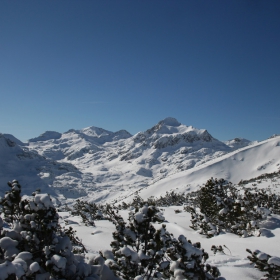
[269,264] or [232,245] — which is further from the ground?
[269,264]

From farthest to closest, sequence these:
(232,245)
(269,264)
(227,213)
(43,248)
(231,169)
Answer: (231,169) < (227,213) < (232,245) < (269,264) < (43,248)

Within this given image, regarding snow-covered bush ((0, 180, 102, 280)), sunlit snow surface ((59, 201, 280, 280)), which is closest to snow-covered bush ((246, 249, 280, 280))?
sunlit snow surface ((59, 201, 280, 280))

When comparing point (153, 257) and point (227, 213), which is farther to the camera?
point (227, 213)

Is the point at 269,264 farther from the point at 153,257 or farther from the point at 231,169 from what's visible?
the point at 231,169

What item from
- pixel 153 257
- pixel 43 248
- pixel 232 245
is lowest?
pixel 232 245

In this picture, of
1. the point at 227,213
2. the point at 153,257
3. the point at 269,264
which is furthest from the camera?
the point at 227,213

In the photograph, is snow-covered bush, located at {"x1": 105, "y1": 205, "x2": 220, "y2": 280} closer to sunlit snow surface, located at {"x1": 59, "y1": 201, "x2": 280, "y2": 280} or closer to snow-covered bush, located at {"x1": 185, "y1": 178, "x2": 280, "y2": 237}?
sunlit snow surface, located at {"x1": 59, "y1": 201, "x2": 280, "y2": 280}

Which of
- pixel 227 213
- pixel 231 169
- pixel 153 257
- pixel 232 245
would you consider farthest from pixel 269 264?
pixel 231 169

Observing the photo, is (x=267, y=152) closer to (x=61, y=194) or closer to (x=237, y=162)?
(x=237, y=162)

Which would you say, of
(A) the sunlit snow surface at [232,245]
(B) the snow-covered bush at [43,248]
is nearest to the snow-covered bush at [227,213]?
(A) the sunlit snow surface at [232,245]

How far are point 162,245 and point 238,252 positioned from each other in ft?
29.5

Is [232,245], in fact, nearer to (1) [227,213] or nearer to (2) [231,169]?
(1) [227,213]

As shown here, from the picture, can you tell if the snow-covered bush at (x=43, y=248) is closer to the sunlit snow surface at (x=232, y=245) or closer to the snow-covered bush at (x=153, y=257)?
the snow-covered bush at (x=153, y=257)

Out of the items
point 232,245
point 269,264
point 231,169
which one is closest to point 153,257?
point 269,264
